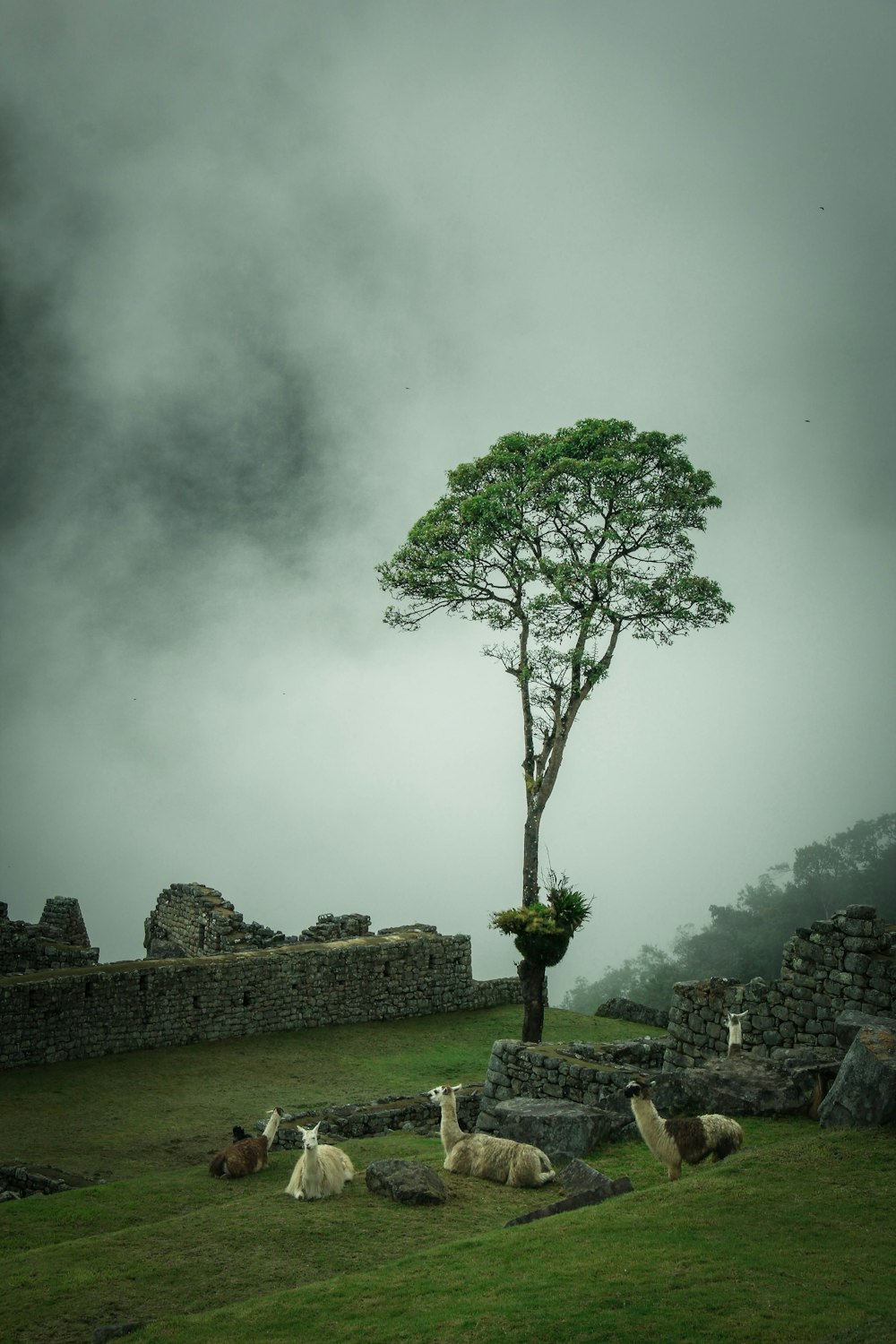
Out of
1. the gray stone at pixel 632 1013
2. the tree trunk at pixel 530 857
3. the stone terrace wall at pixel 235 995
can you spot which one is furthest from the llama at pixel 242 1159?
the gray stone at pixel 632 1013

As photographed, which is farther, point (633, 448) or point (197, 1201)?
point (633, 448)

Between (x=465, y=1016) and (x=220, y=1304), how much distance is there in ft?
70.0

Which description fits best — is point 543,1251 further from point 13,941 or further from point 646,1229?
point 13,941

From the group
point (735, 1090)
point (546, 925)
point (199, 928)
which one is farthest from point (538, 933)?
point (199, 928)

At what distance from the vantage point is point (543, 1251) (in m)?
9.50

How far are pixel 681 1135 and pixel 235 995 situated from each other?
682 inches

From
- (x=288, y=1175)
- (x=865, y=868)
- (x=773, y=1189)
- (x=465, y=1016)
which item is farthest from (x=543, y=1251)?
(x=865, y=868)

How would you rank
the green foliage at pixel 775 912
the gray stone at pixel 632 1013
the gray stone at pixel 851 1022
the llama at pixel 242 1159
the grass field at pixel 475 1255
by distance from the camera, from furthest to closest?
the green foliage at pixel 775 912, the gray stone at pixel 632 1013, the llama at pixel 242 1159, the gray stone at pixel 851 1022, the grass field at pixel 475 1255

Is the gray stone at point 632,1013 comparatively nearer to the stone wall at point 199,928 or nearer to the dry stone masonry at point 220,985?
the dry stone masonry at point 220,985

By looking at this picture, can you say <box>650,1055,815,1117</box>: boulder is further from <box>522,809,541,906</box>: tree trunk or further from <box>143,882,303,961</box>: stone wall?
<box>143,882,303,961</box>: stone wall

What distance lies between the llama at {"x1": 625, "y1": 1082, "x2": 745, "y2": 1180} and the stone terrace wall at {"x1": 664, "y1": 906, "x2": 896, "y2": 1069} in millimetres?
3770

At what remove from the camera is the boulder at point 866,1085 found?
456 inches

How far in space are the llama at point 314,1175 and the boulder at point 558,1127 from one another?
100 inches

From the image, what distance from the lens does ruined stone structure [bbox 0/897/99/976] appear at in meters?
27.9
